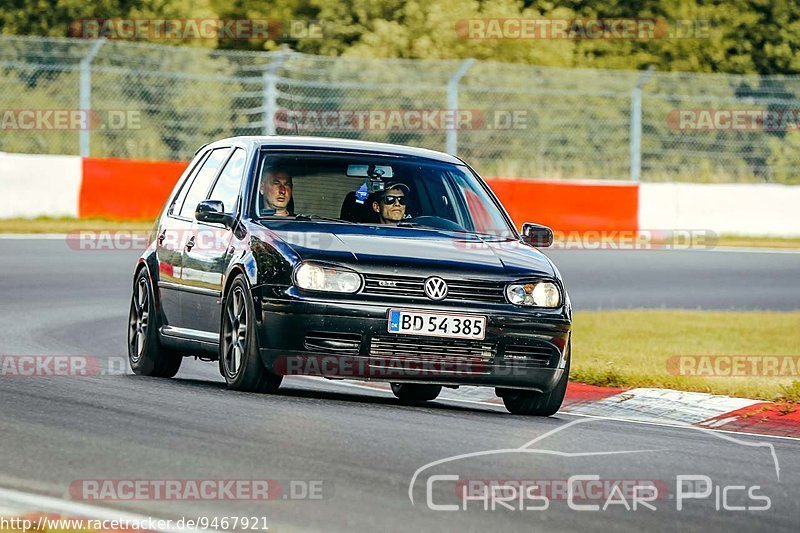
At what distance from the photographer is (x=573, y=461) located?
7.76 meters

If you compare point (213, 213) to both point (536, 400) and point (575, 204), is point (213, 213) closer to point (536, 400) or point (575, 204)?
point (536, 400)

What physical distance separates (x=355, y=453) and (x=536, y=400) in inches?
104

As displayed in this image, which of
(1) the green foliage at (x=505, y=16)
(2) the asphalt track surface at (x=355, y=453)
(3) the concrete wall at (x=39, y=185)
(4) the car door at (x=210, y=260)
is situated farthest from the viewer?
(1) the green foliage at (x=505, y=16)

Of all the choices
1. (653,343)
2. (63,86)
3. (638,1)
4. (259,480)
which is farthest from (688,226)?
(259,480)

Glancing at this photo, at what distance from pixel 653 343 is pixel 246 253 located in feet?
21.8

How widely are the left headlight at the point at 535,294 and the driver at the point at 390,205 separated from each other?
1177 millimetres

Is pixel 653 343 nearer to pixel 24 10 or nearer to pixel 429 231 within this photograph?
pixel 429 231

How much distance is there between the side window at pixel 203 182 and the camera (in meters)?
11.2

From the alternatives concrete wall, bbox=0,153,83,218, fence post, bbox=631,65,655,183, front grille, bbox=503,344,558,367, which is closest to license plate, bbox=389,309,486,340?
front grille, bbox=503,344,558,367

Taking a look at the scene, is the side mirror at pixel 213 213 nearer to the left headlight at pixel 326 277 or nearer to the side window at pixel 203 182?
the side window at pixel 203 182

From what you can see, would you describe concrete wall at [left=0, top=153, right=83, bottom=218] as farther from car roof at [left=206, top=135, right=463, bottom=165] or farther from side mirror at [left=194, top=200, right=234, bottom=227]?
side mirror at [left=194, top=200, right=234, bottom=227]

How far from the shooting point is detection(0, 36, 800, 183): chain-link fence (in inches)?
1094

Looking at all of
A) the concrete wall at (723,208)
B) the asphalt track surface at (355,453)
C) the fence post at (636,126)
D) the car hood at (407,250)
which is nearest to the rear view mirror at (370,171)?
the car hood at (407,250)

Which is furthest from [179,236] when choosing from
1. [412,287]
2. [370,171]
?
[412,287]
